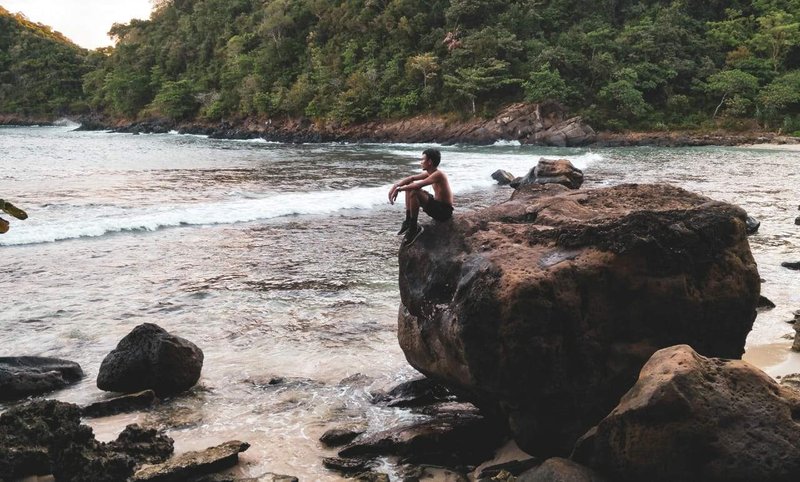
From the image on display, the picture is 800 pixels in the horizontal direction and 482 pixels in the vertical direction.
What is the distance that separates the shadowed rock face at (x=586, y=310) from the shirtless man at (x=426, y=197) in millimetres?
1063

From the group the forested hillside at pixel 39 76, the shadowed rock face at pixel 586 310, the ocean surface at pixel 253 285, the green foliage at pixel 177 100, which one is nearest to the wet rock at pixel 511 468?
the shadowed rock face at pixel 586 310

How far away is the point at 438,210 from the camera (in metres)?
5.91

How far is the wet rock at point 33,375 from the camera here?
584cm

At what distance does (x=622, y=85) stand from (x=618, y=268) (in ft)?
145

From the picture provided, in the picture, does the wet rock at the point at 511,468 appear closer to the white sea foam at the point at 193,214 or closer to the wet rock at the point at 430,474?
the wet rock at the point at 430,474

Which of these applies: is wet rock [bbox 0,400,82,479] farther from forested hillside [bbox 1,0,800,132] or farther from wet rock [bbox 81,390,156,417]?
forested hillside [bbox 1,0,800,132]

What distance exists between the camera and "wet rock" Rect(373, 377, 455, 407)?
5.67m

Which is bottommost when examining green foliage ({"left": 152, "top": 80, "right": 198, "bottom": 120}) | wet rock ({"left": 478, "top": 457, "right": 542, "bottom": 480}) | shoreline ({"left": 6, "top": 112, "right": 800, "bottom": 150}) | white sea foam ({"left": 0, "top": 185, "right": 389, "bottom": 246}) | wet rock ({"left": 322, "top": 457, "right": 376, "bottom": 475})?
wet rock ({"left": 322, "top": 457, "right": 376, "bottom": 475})

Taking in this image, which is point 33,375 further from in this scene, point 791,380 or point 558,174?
point 558,174

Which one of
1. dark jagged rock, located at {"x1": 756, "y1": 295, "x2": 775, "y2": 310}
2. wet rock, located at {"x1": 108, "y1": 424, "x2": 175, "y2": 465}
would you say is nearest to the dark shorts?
wet rock, located at {"x1": 108, "y1": 424, "x2": 175, "y2": 465}

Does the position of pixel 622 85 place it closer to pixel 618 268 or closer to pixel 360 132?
pixel 360 132

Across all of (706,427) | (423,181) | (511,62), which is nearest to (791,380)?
(706,427)

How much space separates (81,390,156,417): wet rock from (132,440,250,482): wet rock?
4.57ft

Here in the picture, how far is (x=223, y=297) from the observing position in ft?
30.3
